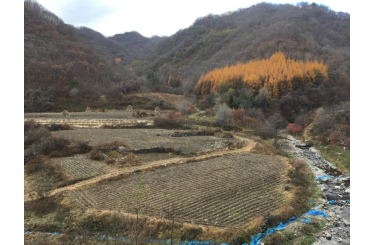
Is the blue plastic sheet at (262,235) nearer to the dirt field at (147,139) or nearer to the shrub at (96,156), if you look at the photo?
the dirt field at (147,139)

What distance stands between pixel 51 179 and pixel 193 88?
45.5m

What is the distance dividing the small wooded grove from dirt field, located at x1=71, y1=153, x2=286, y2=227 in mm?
29832

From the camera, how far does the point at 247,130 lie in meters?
27.4

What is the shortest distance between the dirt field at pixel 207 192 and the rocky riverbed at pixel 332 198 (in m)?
2.02

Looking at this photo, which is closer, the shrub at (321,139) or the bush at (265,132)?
the shrub at (321,139)

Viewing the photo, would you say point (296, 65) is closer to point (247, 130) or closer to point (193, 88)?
point (193, 88)

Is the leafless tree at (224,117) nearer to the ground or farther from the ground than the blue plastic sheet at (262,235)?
farther from the ground

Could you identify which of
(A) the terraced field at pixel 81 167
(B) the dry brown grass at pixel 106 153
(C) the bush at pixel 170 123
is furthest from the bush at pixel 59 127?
(A) the terraced field at pixel 81 167

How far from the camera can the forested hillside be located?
135 feet

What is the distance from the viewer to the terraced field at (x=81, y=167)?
12.2 metres

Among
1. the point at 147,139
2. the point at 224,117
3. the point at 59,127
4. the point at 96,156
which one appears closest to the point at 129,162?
the point at 96,156

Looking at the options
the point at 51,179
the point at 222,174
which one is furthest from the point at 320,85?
the point at 51,179

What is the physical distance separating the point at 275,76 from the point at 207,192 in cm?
3664

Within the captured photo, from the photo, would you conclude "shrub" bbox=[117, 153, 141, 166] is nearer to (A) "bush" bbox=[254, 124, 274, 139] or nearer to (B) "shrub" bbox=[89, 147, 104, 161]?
(B) "shrub" bbox=[89, 147, 104, 161]
